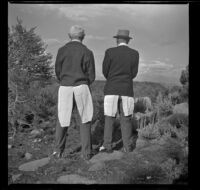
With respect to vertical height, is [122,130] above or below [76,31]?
below

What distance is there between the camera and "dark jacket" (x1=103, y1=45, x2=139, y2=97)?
610 cm

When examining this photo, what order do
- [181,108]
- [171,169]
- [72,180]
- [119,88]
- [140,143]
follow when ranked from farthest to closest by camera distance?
[181,108] → [140,143] → [119,88] → [171,169] → [72,180]

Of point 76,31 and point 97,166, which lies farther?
point 76,31

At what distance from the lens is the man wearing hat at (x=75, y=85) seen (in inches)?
234

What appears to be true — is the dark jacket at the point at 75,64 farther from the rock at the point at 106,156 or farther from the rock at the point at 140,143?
the rock at the point at 140,143

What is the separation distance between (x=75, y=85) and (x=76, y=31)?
0.82 m

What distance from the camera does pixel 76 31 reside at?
235 inches

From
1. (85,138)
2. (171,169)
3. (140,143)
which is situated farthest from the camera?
(140,143)

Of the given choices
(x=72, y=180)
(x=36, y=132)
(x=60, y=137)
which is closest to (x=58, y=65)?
(x=60, y=137)

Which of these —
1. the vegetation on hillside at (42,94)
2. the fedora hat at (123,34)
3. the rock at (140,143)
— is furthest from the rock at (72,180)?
the fedora hat at (123,34)

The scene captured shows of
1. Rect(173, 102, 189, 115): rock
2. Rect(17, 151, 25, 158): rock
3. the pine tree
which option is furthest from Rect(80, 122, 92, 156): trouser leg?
Rect(173, 102, 189, 115): rock

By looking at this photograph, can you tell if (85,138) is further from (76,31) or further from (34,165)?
(76,31)

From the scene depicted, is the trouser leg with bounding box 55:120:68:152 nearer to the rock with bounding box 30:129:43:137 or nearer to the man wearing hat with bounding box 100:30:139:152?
the rock with bounding box 30:129:43:137

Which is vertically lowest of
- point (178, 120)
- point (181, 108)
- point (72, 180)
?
point (72, 180)
